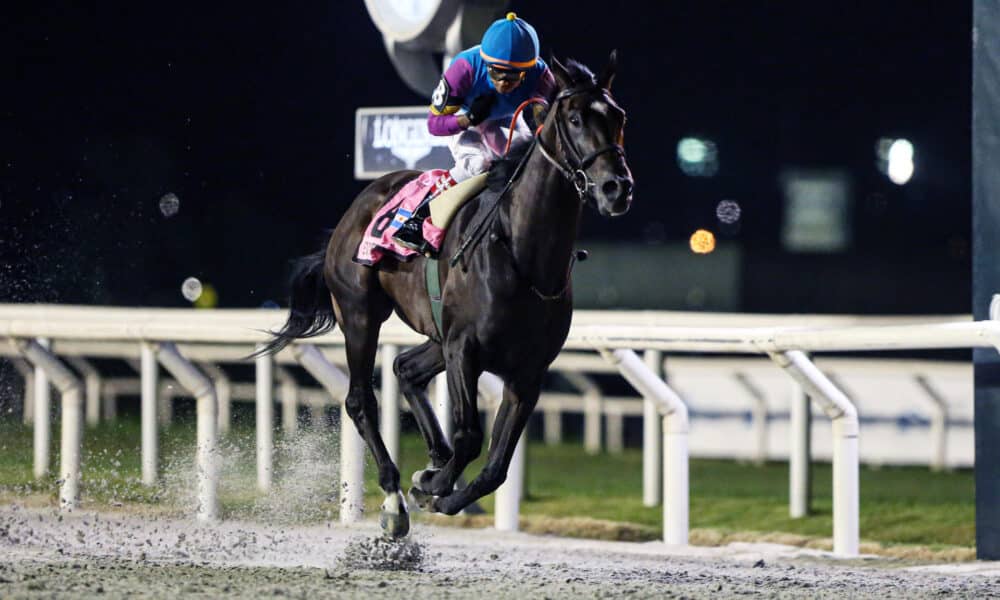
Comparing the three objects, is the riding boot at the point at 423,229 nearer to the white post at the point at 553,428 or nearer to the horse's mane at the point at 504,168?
the horse's mane at the point at 504,168

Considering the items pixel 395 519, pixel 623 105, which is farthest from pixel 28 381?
pixel 623 105

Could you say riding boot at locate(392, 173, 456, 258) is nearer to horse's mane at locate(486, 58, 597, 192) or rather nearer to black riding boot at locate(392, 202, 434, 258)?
black riding boot at locate(392, 202, 434, 258)

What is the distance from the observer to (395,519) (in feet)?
18.6

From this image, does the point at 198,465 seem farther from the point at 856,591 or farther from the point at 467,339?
the point at 856,591

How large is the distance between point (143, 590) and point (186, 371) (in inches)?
119

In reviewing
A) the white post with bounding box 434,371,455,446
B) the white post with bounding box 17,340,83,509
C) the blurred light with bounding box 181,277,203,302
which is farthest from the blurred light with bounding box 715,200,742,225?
the white post with bounding box 17,340,83,509

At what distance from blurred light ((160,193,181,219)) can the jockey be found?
1327cm

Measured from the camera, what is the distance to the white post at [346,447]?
7.06 m

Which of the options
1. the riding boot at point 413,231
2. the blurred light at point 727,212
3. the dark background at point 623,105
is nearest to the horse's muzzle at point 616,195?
the riding boot at point 413,231

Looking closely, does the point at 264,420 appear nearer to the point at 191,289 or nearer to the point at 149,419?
the point at 149,419

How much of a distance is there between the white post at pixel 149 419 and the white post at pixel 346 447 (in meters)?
0.80

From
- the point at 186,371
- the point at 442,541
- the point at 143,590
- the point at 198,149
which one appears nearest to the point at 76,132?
the point at 198,149

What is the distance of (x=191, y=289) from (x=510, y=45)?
Answer: 526 inches

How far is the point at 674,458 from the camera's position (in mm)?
6398
